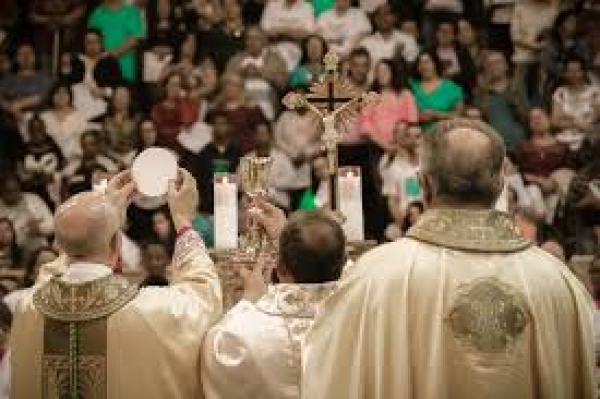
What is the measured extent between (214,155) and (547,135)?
113 inches

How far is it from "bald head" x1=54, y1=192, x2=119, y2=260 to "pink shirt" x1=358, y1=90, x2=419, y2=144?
6.27 meters

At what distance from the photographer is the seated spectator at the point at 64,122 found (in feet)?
33.7

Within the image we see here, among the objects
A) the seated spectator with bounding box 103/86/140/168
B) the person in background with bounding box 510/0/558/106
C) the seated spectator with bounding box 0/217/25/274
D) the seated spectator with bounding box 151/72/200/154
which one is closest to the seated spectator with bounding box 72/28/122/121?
the seated spectator with bounding box 103/86/140/168

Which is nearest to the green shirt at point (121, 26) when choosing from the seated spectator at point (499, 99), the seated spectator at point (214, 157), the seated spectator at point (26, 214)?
the seated spectator at point (214, 157)

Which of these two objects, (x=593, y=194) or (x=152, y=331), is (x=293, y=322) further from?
(x=593, y=194)

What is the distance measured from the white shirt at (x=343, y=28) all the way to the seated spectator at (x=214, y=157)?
139 centimetres

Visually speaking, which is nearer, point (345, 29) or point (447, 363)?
point (447, 363)

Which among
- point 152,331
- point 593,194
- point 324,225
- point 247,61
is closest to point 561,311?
point 324,225

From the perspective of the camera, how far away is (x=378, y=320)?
3.19 meters

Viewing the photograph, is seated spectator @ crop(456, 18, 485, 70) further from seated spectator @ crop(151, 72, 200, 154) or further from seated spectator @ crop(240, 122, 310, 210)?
seated spectator @ crop(151, 72, 200, 154)

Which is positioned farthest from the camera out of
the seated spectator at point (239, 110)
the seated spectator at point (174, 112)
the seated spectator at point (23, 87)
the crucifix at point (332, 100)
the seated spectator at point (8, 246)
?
the seated spectator at point (23, 87)

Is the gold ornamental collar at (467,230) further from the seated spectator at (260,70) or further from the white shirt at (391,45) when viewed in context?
the white shirt at (391,45)

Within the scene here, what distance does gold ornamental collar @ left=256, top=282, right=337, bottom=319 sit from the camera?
144 inches

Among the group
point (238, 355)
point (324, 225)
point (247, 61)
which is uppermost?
point (247, 61)
